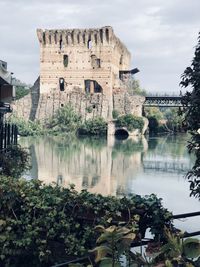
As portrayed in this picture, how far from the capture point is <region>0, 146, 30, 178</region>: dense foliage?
724 cm

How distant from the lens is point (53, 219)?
4145 millimetres

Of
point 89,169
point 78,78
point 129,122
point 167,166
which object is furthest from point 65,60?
point 89,169

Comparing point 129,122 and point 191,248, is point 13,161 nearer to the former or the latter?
point 191,248

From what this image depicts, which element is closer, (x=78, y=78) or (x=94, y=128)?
(x=94, y=128)

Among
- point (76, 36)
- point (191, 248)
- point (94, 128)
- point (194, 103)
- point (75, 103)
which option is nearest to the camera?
point (191, 248)

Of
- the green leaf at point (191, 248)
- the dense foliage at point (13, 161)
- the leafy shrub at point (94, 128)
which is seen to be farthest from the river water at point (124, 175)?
the leafy shrub at point (94, 128)

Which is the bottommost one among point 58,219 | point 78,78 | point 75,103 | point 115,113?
point 58,219

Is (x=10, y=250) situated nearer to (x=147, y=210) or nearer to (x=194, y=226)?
(x=147, y=210)

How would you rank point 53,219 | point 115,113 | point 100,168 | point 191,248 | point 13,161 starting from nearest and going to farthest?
point 191,248, point 53,219, point 13,161, point 100,168, point 115,113

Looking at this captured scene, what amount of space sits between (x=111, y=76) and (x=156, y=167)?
1096 inches

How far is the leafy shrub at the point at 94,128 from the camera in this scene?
136 feet

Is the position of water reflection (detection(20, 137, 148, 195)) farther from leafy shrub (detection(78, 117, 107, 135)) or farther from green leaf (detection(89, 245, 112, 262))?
leafy shrub (detection(78, 117, 107, 135))

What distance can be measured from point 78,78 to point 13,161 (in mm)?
38828

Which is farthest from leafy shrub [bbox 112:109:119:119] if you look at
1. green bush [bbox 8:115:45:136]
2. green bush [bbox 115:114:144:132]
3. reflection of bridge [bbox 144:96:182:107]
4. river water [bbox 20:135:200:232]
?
river water [bbox 20:135:200:232]
